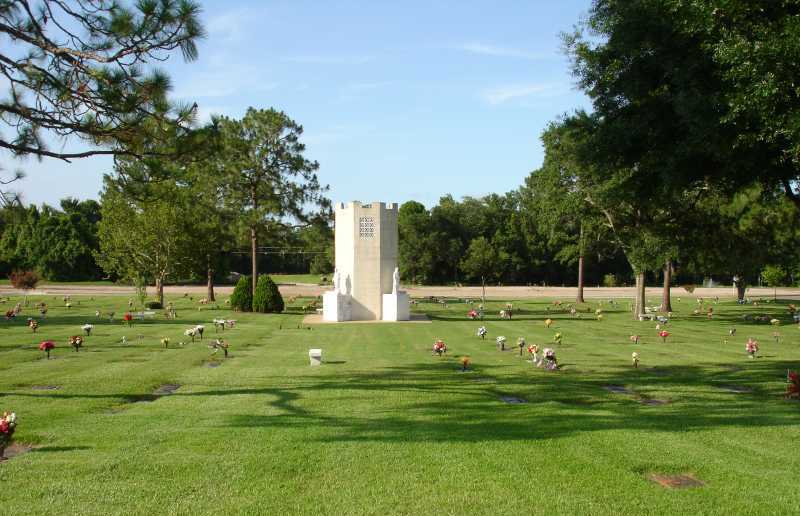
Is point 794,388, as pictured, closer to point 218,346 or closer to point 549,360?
point 549,360

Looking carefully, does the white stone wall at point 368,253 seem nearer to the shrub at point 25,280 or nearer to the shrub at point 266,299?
the shrub at point 266,299

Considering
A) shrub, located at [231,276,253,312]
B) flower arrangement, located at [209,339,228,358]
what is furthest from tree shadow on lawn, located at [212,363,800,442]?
shrub, located at [231,276,253,312]

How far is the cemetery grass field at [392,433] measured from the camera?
6.30 m

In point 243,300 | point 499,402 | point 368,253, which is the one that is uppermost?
point 368,253

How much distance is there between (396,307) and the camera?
33.6 metres

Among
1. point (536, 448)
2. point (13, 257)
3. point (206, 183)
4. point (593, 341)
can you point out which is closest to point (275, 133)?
point (206, 183)

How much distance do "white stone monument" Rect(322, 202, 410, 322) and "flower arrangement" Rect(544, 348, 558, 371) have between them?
58.5 feet

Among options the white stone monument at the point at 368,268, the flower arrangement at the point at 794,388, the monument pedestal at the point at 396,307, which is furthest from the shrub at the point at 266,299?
the flower arrangement at the point at 794,388

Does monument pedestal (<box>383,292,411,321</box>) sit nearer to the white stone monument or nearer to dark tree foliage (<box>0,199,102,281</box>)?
the white stone monument

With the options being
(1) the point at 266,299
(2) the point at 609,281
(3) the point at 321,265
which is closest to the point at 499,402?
(1) the point at 266,299

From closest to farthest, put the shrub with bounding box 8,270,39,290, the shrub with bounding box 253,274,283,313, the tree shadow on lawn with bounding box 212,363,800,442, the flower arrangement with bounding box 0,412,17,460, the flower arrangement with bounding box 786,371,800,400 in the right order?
1. the flower arrangement with bounding box 0,412,17,460
2. the tree shadow on lawn with bounding box 212,363,800,442
3. the flower arrangement with bounding box 786,371,800,400
4. the shrub with bounding box 253,274,283,313
5. the shrub with bounding box 8,270,39,290

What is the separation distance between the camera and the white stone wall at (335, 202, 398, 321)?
33.9 metres

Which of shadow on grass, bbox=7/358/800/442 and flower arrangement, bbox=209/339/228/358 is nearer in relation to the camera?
shadow on grass, bbox=7/358/800/442

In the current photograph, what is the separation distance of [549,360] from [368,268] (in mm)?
19184
